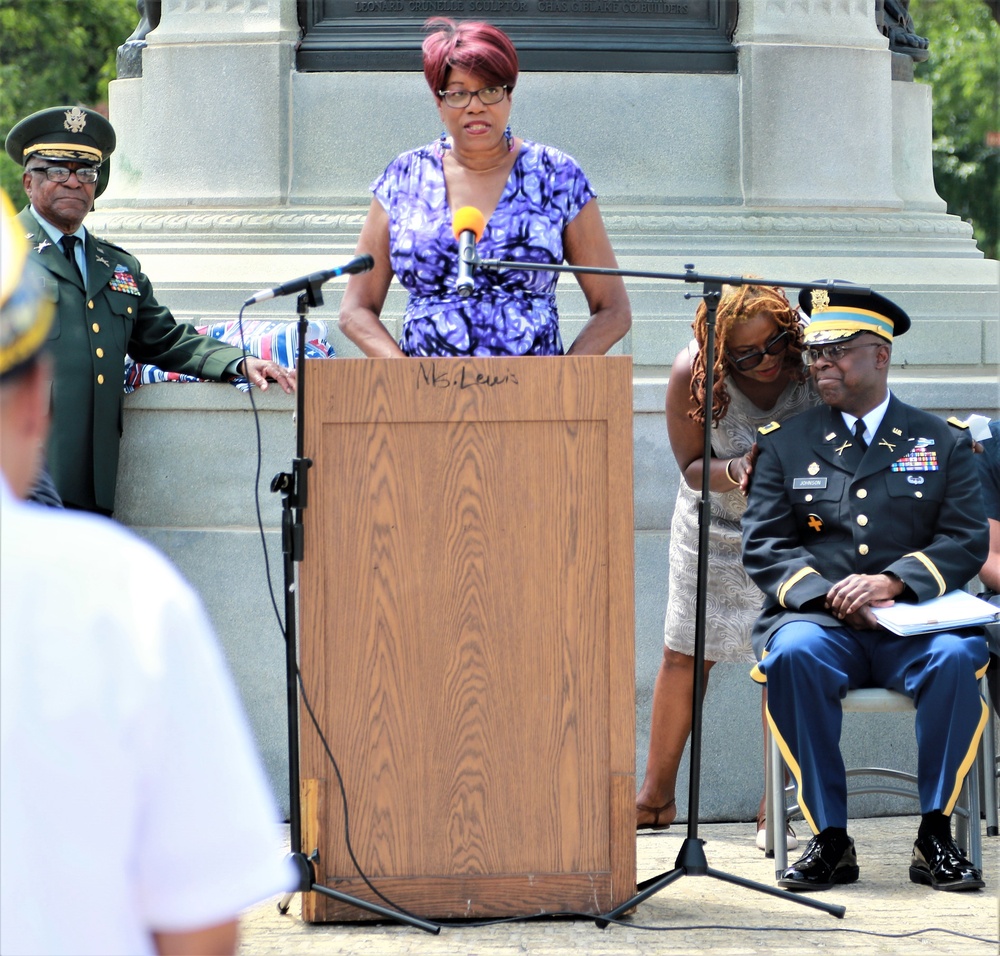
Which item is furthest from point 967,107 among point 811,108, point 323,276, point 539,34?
point 323,276

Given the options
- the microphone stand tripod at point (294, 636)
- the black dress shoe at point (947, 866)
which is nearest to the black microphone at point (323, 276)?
the microphone stand tripod at point (294, 636)

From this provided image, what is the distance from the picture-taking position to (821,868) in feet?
15.3

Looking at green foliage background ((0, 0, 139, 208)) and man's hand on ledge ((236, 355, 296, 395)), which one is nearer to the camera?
man's hand on ledge ((236, 355, 296, 395))

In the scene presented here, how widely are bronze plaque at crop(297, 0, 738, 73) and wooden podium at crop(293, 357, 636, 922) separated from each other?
2794 millimetres

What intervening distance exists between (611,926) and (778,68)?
12.1 feet

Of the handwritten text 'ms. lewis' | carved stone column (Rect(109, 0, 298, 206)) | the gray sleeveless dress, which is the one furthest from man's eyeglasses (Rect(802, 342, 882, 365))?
carved stone column (Rect(109, 0, 298, 206))

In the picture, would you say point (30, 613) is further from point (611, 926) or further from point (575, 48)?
point (575, 48)

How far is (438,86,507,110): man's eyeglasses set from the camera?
4.38 m

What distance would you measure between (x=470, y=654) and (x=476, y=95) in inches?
57.2

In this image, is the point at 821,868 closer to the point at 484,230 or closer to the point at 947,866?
the point at 947,866

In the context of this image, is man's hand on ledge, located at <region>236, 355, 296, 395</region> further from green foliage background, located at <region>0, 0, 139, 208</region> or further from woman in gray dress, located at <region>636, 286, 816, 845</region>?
green foliage background, located at <region>0, 0, 139, 208</region>

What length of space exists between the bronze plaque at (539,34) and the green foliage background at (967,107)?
18.1 meters

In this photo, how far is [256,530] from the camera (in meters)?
5.87

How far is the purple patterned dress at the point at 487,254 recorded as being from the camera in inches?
175
